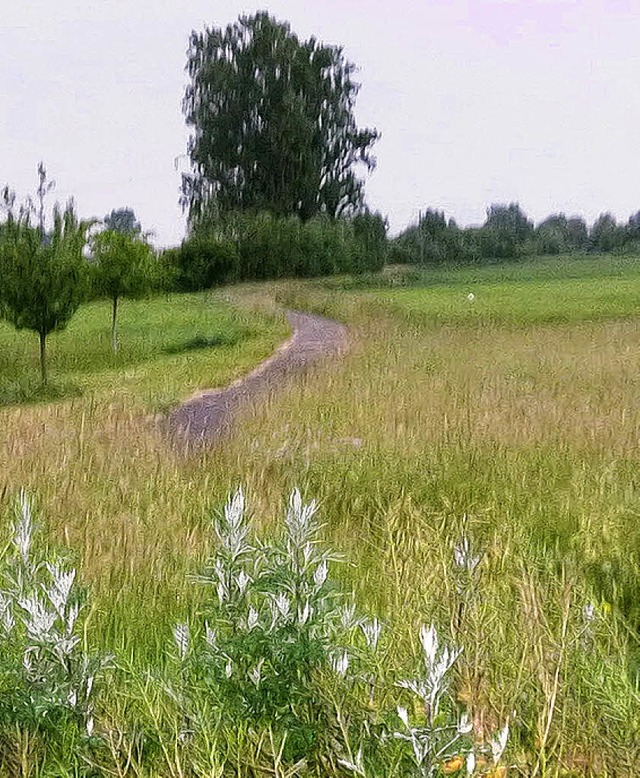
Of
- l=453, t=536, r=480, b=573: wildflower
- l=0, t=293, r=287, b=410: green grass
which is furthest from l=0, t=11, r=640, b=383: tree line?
l=453, t=536, r=480, b=573: wildflower

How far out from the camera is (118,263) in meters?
27.8

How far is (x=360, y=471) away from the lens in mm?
6098

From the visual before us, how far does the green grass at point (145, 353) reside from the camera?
17.5 meters

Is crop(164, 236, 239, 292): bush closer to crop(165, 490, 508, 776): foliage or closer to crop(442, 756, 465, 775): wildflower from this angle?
crop(165, 490, 508, 776): foliage

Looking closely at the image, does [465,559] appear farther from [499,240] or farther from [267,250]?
[499,240]

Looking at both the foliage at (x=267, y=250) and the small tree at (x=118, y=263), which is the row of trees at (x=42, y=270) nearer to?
the small tree at (x=118, y=263)

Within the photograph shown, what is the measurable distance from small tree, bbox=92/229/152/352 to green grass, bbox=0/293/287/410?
70.3 inches

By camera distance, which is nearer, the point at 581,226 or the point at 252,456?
the point at 252,456

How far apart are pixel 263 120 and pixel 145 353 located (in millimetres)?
26275

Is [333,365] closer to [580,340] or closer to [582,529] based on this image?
[580,340]

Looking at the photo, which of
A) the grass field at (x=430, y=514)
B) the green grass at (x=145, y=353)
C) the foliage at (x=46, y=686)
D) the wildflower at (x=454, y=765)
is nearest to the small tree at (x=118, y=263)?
the green grass at (x=145, y=353)

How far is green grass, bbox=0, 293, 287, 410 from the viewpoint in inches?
687

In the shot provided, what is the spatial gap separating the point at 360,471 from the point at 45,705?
428 cm


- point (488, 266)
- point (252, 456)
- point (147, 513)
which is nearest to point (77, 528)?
point (147, 513)
